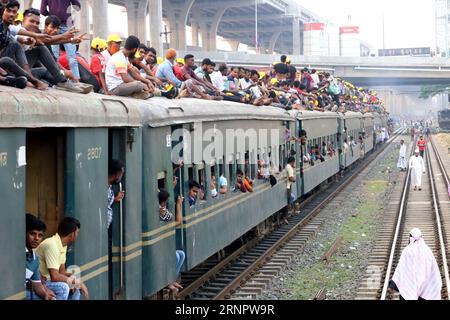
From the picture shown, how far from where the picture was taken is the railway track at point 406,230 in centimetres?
1398

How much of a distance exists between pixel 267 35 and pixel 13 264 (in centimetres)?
11978

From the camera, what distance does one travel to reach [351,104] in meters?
41.0

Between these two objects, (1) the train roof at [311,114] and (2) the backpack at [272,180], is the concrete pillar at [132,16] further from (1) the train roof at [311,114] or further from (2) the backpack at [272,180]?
(2) the backpack at [272,180]

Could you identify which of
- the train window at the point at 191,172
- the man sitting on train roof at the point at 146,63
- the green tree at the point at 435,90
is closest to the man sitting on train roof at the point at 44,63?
the train window at the point at 191,172

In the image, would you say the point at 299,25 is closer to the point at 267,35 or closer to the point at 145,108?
the point at 267,35

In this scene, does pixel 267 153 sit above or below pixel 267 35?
below

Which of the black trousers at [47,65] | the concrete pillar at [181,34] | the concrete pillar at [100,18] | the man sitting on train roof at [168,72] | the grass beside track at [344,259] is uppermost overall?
the concrete pillar at [181,34]

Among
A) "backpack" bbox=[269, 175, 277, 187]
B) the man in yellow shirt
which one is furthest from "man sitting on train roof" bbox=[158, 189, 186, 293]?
"backpack" bbox=[269, 175, 277, 187]

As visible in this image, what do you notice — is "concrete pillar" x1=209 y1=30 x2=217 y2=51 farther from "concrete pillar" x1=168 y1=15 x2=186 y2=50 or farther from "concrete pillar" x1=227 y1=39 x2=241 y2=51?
"concrete pillar" x1=227 y1=39 x2=241 y2=51

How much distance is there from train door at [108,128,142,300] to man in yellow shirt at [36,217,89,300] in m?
1.43

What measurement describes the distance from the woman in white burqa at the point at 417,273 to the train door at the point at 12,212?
15.1 feet

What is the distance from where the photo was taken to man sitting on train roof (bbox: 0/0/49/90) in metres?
6.98

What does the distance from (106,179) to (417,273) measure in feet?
11.7
